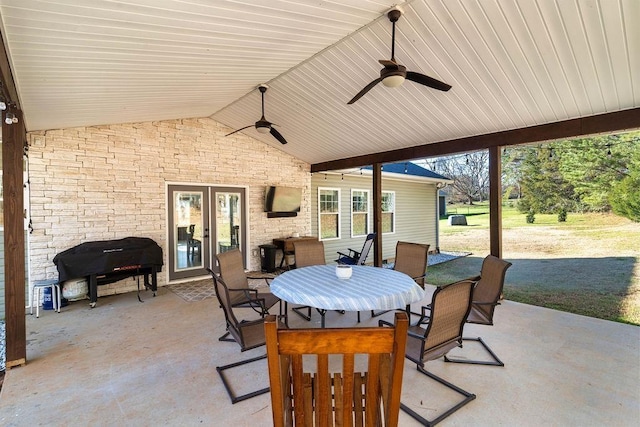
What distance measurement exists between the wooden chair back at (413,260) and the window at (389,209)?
5.93m

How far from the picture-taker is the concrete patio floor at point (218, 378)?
232cm

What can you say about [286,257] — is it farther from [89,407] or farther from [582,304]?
[582,304]

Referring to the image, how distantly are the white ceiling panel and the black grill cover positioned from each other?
2.07m

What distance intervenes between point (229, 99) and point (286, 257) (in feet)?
13.2

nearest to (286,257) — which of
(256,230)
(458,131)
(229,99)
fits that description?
(256,230)

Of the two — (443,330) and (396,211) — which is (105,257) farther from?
(396,211)

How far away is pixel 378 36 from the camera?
348 cm

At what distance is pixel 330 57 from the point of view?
13.3 ft

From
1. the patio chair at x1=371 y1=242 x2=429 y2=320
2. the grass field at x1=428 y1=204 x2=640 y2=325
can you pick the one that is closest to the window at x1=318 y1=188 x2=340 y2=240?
the grass field at x1=428 y1=204 x2=640 y2=325

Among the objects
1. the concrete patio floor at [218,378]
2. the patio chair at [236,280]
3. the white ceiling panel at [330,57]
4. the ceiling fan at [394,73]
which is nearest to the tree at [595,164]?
the white ceiling panel at [330,57]

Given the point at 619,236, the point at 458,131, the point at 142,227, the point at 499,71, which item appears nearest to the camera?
the point at 499,71

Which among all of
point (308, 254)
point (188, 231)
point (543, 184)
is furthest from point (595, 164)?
point (188, 231)

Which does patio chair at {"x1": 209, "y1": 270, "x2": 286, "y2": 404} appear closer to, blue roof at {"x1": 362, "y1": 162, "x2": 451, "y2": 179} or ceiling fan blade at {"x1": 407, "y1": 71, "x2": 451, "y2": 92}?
ceiling fan blade at {"x1": 407, "y1": 71, "x2": 451, "y2": 92}

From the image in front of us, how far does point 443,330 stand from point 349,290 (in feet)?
2.85
